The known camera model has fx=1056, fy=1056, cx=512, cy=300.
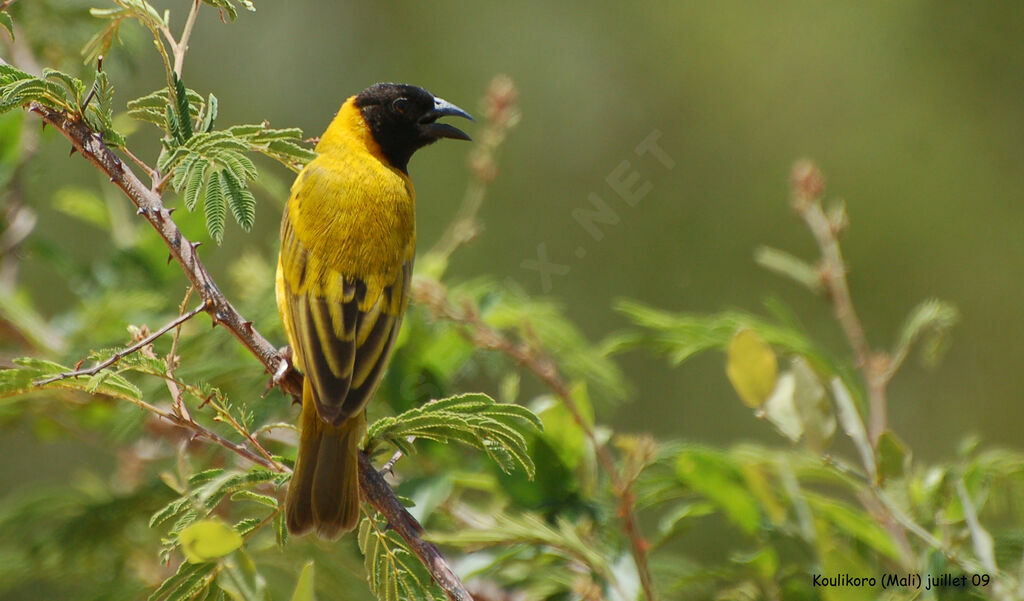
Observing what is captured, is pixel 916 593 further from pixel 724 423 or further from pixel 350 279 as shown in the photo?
pixel 724 423

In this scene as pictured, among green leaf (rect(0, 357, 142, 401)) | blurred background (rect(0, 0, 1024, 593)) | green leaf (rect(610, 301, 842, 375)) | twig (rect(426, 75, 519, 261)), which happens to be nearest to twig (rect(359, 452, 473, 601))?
green leaf (rect(0, 357, 142, 401))

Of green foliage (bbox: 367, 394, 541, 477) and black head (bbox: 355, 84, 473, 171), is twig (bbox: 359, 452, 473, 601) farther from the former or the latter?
black head (bbox: 355, 84, 473, 171)

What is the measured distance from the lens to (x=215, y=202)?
1743 mm

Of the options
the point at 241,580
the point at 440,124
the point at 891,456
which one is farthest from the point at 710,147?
the point at 241,580

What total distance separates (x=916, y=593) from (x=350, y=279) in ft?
4.35

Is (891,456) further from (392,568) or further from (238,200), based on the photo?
(238,200)

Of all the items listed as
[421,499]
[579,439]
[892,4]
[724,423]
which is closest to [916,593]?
[579,439]

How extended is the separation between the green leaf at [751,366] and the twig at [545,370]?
1.14 ft

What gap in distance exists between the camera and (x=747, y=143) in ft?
25.0

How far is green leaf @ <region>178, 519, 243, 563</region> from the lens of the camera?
1287mm

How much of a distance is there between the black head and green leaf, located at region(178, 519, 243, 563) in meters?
2.02

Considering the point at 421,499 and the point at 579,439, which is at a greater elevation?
the point at 421,499

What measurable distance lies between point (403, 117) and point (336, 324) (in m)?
1.26

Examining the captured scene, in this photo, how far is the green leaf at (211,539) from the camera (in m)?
1.29
